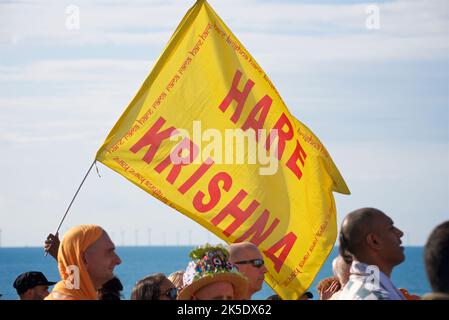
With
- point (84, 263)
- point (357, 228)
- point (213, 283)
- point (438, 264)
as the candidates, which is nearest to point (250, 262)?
point (213, 283)

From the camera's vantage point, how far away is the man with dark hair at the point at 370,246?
7.09m

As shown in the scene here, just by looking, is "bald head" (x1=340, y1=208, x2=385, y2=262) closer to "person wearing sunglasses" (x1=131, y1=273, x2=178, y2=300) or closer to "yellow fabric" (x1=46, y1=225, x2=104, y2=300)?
"person wearing sunglasses" (x1=131, y1=273, x2=178, y2=300)

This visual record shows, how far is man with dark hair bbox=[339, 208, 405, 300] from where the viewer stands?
7.09m

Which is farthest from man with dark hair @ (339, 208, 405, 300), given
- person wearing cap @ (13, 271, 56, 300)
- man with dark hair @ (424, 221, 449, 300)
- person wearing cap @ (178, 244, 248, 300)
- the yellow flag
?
the yellow flag

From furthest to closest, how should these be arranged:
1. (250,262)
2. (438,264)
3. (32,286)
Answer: (32,286)
(250,262)
(438,264)

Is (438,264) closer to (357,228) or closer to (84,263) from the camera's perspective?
(357,228)

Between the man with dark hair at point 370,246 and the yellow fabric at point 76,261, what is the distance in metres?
1.77

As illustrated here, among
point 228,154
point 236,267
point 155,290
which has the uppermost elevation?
point 228,154

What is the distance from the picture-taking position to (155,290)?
8195mm

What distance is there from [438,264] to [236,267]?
2.19 meters

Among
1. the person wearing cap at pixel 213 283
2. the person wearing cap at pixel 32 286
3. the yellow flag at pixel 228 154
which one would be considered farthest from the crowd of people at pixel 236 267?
the yellow flag at pixel 228 154

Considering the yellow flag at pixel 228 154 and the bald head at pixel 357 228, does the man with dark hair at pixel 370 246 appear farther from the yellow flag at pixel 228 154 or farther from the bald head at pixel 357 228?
the yellow flag at pixel 228 154
